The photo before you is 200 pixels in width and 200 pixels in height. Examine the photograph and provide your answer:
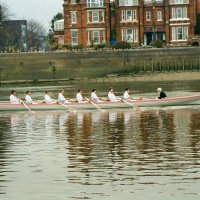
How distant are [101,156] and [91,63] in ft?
196

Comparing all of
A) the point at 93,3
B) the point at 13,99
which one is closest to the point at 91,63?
the point at 93,3

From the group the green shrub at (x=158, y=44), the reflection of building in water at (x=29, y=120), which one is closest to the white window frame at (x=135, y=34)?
the green shrub at (x=158, y=44)

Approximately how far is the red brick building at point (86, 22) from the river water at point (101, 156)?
53388mm

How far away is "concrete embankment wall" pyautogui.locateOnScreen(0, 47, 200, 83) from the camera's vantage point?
8412 centimetres

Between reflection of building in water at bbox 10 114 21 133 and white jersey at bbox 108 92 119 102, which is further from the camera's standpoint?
white jersey at bbox 108 92 119 102

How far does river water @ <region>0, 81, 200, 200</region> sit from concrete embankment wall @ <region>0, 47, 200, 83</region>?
43.3m

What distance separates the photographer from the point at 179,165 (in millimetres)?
22625

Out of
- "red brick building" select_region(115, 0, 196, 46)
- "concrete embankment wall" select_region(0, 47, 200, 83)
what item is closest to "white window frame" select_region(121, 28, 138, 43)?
→ "red brick building" select_region(115, 0, 196, 46)

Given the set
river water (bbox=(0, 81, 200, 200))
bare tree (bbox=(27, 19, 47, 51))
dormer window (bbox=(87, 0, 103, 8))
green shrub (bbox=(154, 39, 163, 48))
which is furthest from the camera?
bare tree (bbox=(27, 19, 47, 51))

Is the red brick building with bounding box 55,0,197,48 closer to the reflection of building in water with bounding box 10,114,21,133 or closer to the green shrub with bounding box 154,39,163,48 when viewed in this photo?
the green shrub with bounding box 154,39,163,48

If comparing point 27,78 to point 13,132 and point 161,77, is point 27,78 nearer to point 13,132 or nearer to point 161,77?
point 161,77

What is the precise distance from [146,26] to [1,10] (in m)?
39.3

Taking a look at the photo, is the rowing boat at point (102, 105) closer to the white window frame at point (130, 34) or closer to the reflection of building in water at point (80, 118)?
the reflection of building in water at point (80, 118)

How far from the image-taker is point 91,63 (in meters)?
84.2
